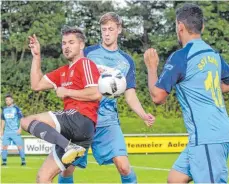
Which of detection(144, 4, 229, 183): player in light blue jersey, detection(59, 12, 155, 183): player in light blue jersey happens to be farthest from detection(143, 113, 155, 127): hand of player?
detection(144, 4, 229, 183): player in light blue jersey

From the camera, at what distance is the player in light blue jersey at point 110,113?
9.23 m

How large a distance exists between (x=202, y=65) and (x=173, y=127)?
2879 centimetres

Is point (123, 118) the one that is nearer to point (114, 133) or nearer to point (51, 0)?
point (51, 0)

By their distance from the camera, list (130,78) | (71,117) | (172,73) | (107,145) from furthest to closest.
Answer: (130,78), (107,145), (71,117), (172,73)

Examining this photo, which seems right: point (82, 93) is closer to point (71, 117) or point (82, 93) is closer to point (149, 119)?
point (71, 117)

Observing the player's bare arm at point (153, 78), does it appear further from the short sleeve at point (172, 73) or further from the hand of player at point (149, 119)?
the hand of player at point (149, 119)

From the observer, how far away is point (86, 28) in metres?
45.6

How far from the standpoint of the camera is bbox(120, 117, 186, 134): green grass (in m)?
34.6

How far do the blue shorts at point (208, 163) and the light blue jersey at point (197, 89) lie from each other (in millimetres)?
62

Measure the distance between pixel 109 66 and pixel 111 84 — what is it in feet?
4.47

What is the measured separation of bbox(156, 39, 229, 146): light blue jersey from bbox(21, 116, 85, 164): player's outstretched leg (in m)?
1.61

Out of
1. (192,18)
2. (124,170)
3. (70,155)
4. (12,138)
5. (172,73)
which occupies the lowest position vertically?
(12,138)

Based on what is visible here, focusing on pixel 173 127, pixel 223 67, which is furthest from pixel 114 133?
pixel 173 127

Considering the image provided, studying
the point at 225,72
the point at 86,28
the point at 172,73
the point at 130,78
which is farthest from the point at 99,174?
the point at 86,28
